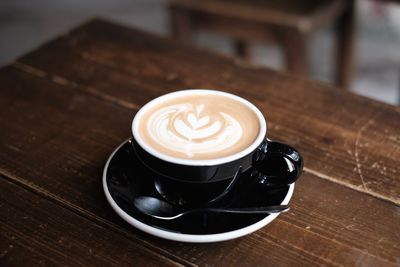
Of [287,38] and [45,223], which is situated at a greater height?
[45,223]

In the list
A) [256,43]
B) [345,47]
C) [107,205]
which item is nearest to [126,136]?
[107,205]

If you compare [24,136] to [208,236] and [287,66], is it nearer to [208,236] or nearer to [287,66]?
[208,236]

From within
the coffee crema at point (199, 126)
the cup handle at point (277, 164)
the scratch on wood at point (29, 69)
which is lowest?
the scratch on wood at point (29, 69)

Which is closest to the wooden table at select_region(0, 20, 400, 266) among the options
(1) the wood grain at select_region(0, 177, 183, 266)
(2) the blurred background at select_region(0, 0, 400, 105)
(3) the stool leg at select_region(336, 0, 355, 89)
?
(1) the wood grain at select_region(0, 177, 183, 266)

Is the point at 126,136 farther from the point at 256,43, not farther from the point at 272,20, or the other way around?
the point at 256,43

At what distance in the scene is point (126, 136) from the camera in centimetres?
72

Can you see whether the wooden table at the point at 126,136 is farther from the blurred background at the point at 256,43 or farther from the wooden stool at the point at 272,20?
the blurred background at the point at 256,43

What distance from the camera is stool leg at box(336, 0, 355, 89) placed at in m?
1.58

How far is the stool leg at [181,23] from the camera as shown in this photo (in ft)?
4.99

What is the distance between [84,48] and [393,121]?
1.71ft

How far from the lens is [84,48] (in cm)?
96

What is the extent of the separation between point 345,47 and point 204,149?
1165 mm

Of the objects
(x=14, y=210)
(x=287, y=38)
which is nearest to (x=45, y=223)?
(x=14, y=210)

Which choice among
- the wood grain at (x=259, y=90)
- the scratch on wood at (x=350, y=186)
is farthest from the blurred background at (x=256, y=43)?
the scratch on wood at (x=350, y=186)
